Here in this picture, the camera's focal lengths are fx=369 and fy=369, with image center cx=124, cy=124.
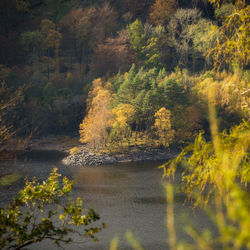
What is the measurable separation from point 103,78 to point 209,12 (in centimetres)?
2748

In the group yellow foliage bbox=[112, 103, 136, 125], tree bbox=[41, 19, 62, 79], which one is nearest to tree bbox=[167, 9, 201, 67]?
yellow foliage bbox=[112, 103, 136, 125]

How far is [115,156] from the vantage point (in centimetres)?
4459

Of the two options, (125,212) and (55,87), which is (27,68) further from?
(125,212)

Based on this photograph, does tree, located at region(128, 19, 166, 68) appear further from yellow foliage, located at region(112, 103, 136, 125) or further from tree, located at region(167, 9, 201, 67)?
yellow foliage, located at region(112, 103, 136, 125)

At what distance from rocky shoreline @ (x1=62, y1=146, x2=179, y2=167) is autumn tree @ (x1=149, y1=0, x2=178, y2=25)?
33983 mm

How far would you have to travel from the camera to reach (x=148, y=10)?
77.8m

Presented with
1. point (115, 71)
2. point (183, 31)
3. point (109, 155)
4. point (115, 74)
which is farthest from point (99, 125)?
point (183, 31)

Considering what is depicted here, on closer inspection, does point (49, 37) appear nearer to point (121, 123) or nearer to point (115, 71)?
point (115, 71)

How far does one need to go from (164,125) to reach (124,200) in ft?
71.1

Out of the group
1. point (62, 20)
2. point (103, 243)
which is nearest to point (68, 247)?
point (103, 243)

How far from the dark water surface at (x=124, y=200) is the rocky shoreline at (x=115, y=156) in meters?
2.05

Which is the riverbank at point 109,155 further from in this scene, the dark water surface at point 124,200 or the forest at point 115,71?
the dark water surface at point 124,200

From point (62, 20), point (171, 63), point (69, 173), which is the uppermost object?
point (62, 20)

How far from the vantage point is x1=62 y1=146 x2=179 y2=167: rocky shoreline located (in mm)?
42094
